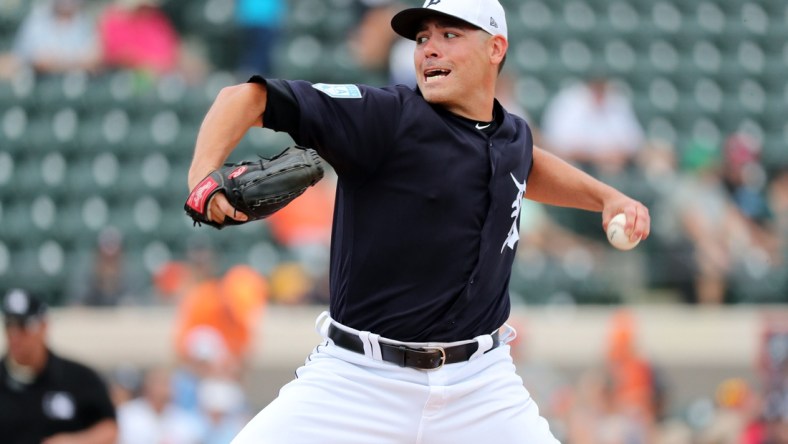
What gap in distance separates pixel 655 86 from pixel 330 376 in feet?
31.5

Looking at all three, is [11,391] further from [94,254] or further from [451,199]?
[94,254]

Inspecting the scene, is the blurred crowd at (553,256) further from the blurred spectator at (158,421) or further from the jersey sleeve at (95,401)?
the jersey sleeve at (95,401)

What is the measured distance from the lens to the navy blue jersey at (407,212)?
166 inches

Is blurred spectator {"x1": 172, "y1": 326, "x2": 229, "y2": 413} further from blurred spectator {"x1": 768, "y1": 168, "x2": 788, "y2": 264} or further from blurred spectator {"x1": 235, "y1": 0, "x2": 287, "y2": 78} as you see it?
blurred spectator {"x1": 768, "y1": 168, "x2": 788, "y2": 264}

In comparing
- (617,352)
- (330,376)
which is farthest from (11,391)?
(617,352)

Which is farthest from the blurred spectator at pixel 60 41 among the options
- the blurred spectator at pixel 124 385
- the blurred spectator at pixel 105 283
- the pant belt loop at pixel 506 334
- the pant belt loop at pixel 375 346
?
the pant belt loop at pixel 375 346

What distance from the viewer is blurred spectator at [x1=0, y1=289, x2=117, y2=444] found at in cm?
654

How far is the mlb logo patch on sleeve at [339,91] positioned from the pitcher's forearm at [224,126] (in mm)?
269

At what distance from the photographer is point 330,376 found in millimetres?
4320

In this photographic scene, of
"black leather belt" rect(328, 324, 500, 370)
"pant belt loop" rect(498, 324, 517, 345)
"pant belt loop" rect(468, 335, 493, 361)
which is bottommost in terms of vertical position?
"pant belt loop" rect(498, 324, 517, 345)

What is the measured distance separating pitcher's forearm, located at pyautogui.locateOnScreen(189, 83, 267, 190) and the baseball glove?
0.06 metres

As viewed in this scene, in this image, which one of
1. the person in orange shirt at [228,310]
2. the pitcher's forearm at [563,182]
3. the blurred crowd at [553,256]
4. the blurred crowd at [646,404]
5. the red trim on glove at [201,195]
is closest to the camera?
the red trim on glove at [201,195]

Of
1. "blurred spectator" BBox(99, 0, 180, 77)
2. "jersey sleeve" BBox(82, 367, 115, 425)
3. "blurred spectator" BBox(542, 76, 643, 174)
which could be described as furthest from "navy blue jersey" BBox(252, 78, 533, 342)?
"blurred spectator" BBox(99, 0, 180, 77)

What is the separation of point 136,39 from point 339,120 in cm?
840
